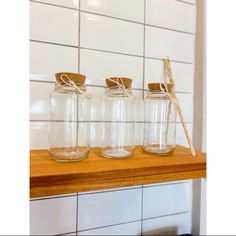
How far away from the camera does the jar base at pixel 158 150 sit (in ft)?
1.71

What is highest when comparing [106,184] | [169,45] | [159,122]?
[169,45]

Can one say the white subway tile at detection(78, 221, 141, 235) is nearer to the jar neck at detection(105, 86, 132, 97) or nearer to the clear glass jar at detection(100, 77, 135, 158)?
the clear glass jar at detection(100, 77, 135, 158)

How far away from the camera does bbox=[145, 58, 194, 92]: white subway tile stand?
0.63 m

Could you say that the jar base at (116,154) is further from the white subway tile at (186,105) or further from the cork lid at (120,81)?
the white subway tile at (186,105)

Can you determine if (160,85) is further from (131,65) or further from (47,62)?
(47,62)

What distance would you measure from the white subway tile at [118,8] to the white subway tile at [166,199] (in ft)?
1.74

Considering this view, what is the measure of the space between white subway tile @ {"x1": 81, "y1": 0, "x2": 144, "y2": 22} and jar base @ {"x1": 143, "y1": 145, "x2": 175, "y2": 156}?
38 cm

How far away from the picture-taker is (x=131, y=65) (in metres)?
0.61

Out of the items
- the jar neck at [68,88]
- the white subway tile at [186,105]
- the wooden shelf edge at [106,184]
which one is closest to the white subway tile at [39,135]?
the jar neck at [68,88]

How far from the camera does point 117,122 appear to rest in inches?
22.0

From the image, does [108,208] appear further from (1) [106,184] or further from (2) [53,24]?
(2) [53,24]

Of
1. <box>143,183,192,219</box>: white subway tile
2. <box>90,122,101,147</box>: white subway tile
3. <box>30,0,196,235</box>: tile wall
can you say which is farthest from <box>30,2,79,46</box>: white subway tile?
<box>143,183,192,219</box>: white subway tile

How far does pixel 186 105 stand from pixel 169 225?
0.41 meters

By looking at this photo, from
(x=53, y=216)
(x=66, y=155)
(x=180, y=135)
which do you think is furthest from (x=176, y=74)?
(x=53, y=216)
